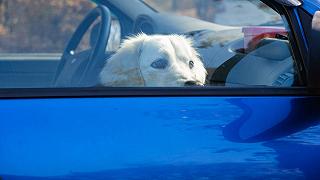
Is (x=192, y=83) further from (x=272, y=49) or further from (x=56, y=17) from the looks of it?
(x=56, y=17)

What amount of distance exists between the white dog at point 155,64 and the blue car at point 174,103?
0.04 metres

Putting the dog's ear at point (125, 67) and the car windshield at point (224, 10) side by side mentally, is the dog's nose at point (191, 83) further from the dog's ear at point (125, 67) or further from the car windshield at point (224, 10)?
the car windshield at point (224, 10)

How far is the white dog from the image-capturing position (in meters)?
1.86

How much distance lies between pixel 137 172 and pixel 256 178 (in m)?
0.36

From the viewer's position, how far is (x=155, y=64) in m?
1.96

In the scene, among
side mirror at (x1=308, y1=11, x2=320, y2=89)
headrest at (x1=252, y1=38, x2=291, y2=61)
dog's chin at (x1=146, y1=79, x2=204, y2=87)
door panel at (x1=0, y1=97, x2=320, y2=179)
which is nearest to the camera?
door panel at (x1=0, y1=97, x2=320, y2=179)

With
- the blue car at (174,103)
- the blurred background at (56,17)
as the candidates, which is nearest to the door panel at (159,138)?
the blue car at (174,103)

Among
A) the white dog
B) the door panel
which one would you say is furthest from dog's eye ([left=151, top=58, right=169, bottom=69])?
the door panel

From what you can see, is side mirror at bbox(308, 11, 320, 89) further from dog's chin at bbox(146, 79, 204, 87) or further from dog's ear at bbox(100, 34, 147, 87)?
dog's ear at bbox(100, 34, 147, 87)

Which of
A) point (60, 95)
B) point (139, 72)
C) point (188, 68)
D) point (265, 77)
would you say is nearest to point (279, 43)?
point (265, 77)

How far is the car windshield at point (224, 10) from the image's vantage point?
6.48 feet

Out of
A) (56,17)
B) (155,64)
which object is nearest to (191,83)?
(155,64)

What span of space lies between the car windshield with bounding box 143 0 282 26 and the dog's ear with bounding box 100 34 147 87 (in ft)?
0.54

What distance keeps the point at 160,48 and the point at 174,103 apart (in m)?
0.35
